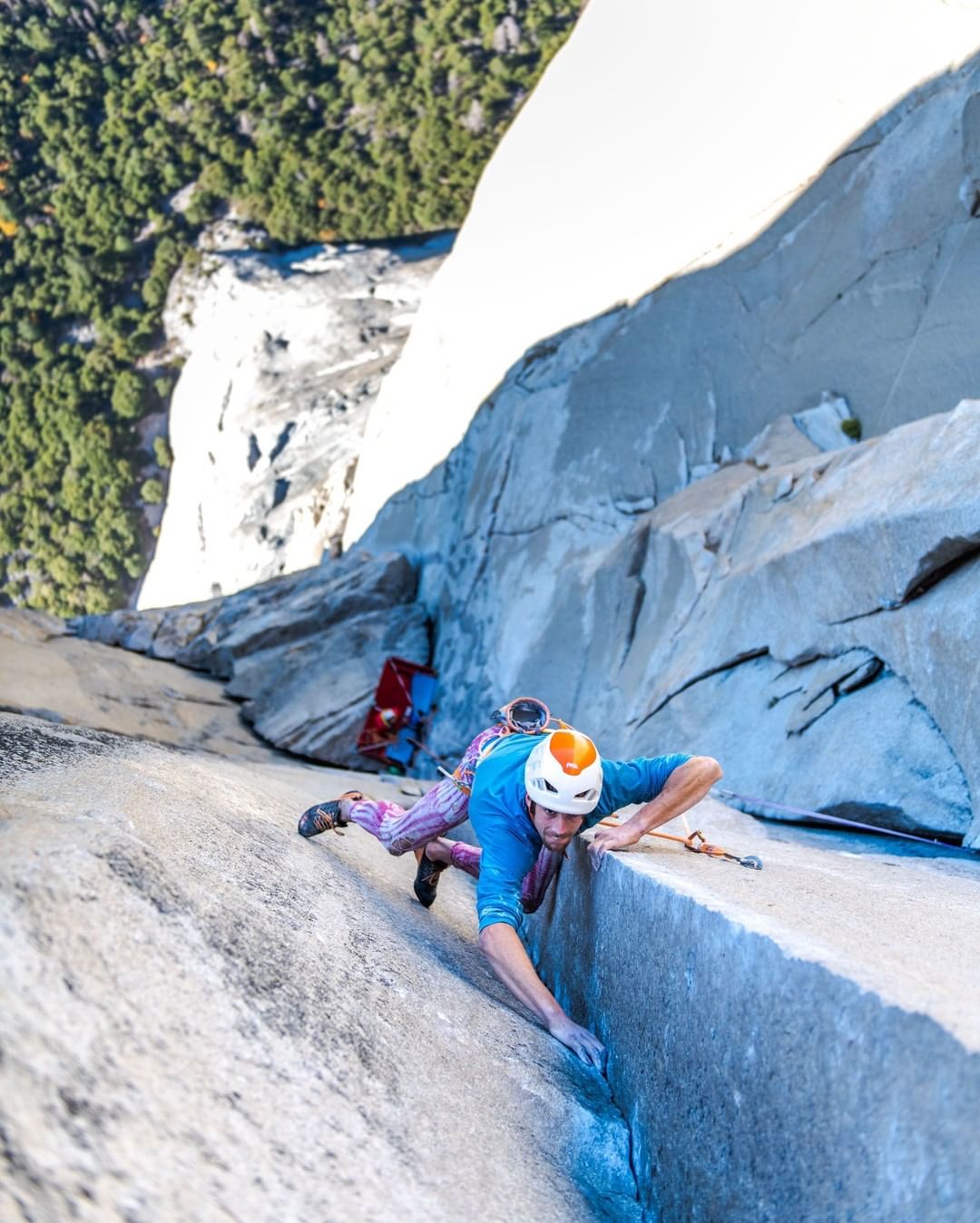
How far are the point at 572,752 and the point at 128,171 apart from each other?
28.6m

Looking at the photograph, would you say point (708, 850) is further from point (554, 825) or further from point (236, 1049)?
point (236, 1049)

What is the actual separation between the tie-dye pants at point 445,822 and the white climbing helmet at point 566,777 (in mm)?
425

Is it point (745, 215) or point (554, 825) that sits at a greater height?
point (745, 215)

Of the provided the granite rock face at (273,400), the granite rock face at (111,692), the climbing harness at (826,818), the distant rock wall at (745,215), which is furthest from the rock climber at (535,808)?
the granite rock face at (273,400)

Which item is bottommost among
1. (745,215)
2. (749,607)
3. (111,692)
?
(111,692)

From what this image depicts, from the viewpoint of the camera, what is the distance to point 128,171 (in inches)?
1074

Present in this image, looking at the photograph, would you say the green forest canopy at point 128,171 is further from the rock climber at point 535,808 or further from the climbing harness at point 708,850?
the climbing harness at point 708,850

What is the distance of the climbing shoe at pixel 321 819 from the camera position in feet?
11.8

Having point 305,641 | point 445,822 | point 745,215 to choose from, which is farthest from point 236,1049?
point 305,641

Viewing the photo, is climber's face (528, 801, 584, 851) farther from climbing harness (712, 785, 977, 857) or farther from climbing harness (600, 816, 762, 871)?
climbing harness (712, 785, 977, 857)

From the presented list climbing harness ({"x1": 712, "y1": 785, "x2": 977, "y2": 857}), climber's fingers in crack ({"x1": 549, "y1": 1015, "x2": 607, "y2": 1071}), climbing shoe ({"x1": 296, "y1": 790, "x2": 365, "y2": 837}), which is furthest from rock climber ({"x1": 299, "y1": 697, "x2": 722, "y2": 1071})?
climbing harness ({"x1": 712, "y1": 785, "x2": 977, "y2": 857})

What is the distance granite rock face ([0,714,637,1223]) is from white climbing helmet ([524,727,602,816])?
52 cm

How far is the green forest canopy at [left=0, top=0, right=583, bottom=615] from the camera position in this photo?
25359 millimetres

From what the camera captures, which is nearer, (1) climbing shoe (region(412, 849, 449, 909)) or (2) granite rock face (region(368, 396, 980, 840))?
(1) climbing shoe (region(412, 849, 449, 909))
